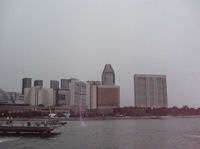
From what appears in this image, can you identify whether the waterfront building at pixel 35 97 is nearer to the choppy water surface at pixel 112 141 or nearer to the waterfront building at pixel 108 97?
the waterfront building at pixel 108 97

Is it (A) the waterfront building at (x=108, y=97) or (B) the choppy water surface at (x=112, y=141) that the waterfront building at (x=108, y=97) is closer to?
(A) the waterfront building at (x=108, y=97)

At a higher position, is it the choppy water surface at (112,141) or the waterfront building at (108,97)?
the waterfront building at (108,97)

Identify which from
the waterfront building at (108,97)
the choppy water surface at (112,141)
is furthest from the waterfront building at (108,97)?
the choppy water surface at (112,141)

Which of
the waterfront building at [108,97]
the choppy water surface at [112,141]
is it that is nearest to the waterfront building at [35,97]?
the waterfront building at [108,97]

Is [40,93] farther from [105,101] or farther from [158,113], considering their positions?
[158,113]

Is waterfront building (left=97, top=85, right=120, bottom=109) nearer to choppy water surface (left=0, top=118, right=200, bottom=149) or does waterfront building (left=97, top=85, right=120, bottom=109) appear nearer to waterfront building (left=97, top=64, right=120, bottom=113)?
waterfront building (left=97, top=64, right=120, bottom=113)

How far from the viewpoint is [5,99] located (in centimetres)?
18062

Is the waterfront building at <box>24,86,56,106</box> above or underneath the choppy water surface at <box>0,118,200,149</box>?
above

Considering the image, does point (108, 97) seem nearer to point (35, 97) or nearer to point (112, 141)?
point (35, 97)

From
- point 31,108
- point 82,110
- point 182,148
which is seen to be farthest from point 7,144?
point 82,110

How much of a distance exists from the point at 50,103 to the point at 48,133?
15256 centimetres

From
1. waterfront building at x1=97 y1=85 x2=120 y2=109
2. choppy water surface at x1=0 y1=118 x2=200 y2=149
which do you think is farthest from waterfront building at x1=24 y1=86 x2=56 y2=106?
choppy water surface at x1=0 y1=118 x2=200 y2=149

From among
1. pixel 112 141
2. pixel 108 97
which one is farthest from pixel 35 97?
pixel 112 141

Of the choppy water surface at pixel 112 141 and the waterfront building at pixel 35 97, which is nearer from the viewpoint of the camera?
the choppy water surface at pixel 112 141
